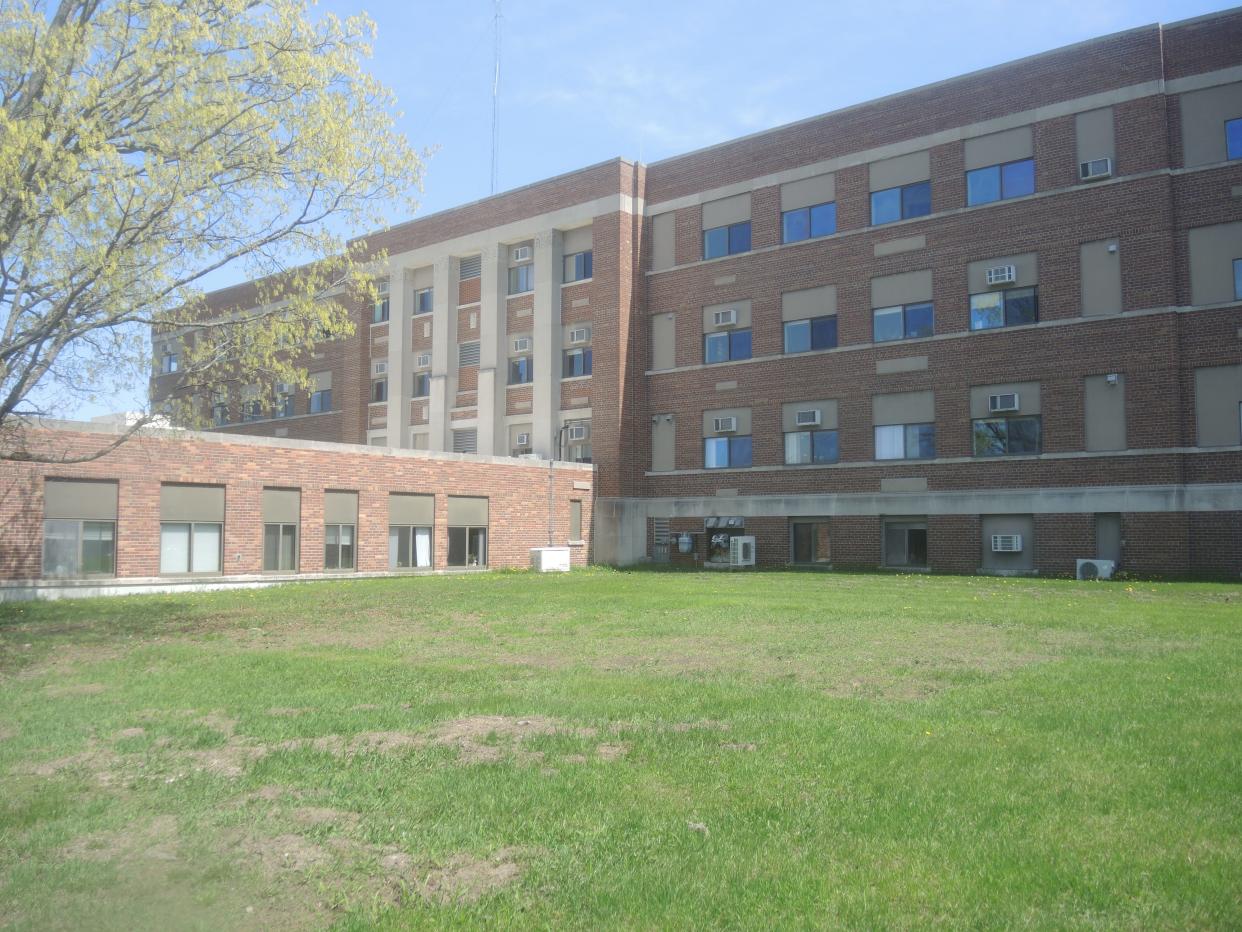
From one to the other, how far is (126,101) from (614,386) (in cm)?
2327

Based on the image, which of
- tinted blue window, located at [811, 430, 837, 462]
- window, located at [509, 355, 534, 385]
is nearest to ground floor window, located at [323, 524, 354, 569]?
window, located at [509, 355, 534, 385]

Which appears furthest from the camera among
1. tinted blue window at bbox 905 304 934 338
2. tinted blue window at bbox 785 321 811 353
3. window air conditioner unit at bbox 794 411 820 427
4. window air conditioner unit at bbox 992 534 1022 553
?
tinted blue window at bbox 785 321 811 353

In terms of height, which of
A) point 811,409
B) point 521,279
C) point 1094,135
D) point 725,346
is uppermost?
point 1094,135

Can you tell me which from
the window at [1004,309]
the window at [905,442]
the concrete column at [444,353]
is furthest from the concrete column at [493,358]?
Answer: the window at [1004,309]

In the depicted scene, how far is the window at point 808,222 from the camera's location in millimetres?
33281

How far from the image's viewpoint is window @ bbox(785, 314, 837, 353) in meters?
33.1

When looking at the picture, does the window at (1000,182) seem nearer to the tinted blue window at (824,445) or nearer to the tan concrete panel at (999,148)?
the tan concrete panel at (999,148)

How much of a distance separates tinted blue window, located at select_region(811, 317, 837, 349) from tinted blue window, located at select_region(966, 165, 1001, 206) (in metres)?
5.48

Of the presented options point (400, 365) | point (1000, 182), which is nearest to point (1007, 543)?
point (1000, 182)

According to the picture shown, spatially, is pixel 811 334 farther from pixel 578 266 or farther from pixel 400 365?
pixel 400 365

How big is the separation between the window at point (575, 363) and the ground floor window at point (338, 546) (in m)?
12.1

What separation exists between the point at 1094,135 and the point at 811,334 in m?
9.87

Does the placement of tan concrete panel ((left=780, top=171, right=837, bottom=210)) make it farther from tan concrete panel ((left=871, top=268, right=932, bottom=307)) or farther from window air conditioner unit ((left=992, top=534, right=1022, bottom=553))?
window air conditioner unit ((left=992, top=534, right=1022, bottom=553))

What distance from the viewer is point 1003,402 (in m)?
29.3
